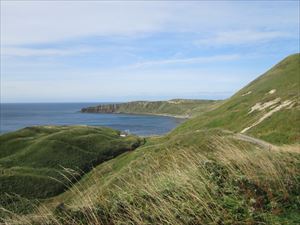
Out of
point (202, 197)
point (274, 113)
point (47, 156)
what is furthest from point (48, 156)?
point (202, 197)

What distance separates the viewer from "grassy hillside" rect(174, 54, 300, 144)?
45.7 metres

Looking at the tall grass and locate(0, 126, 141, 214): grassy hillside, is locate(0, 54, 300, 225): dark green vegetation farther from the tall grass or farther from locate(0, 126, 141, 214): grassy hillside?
locate(0, 126, 141, 214): grassy hillside

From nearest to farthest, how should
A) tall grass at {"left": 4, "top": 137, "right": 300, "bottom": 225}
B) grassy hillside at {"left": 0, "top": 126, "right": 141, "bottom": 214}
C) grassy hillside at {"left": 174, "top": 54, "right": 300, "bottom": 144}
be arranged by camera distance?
tall grass at {"left": 4, "top": 137, "right": 300, "bottom": 225} → grassy hillside at {"left": 174, "top": 54, "right": 300, "bottom": 144} → grassy hillside at {"left": 0, "top": 126, "right": 141, "bottom": 214}

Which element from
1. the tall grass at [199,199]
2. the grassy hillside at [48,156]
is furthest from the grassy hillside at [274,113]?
the tall grass at [199,199]

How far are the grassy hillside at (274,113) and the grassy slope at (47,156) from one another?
2115 centimetres

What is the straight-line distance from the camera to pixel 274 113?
188 feet

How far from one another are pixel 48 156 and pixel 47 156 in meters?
0.18

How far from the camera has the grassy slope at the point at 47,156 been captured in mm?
57188

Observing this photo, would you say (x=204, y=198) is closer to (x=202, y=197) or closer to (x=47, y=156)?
(x=202, y=197)

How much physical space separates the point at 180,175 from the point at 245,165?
2.52 m

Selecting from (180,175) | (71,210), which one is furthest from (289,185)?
(71,210)

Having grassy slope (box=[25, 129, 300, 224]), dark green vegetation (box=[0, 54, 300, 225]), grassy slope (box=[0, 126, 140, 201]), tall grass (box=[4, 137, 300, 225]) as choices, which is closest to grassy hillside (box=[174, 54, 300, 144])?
grassy slope (box=[0, 126, 140, 201])

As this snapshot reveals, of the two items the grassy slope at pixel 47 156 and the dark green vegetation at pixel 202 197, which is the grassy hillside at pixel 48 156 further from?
the dark green vegetation at pixel 202 197

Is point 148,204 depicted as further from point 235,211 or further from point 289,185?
point 289,185
